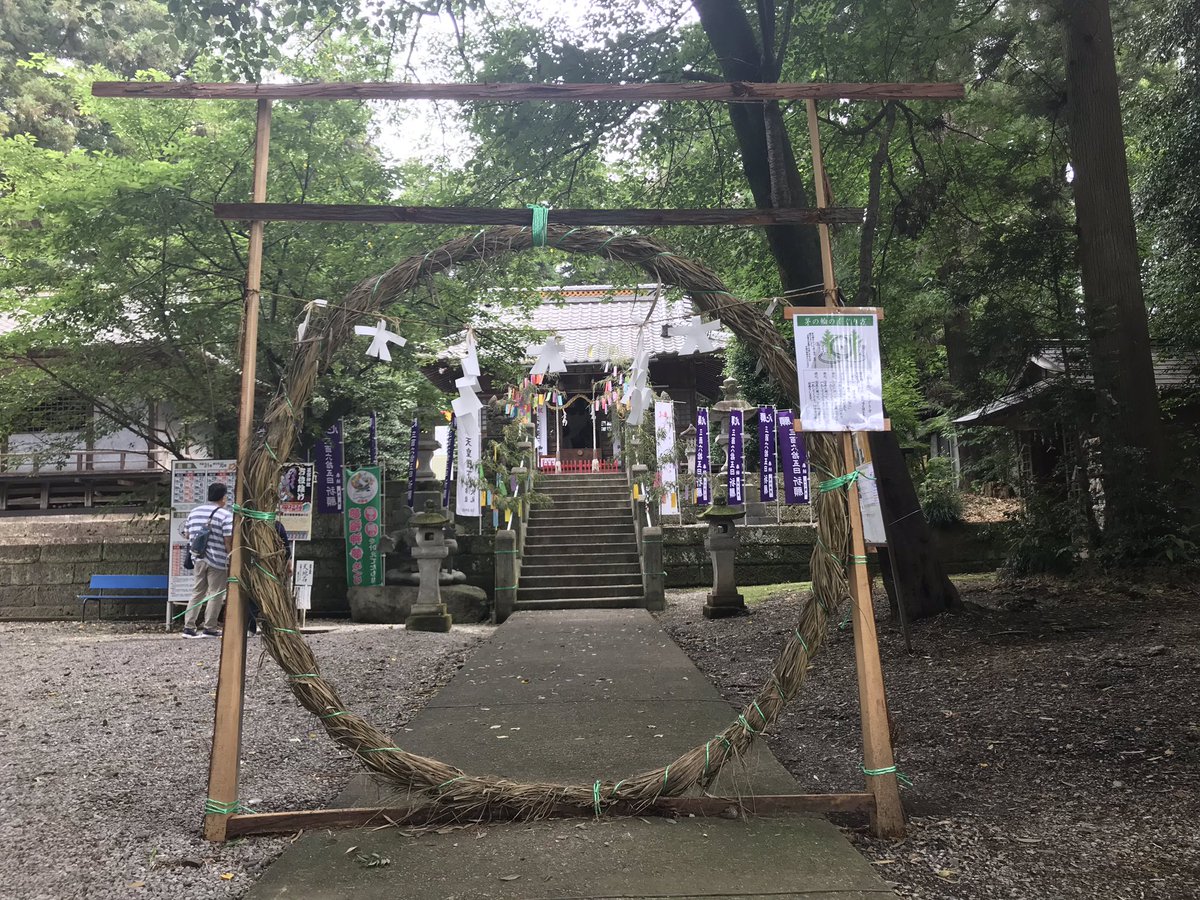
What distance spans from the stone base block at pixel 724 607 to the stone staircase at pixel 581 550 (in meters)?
1.87

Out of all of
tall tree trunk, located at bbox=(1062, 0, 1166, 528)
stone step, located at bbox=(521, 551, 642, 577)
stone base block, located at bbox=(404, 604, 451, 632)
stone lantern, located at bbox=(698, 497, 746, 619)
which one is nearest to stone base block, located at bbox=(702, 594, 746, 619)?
stone lantern, located at bbox=(698, 497, 746, 619)

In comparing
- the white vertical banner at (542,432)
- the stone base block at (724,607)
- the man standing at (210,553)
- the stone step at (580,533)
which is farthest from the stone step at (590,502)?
the man standing at (210,553)

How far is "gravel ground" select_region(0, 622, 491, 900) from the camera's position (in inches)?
122

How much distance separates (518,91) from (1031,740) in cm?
417

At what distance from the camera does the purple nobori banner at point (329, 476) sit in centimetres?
1184

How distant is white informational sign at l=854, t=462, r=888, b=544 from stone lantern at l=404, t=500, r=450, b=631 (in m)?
6.86

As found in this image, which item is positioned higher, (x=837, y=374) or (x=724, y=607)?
(x=837, y=374)

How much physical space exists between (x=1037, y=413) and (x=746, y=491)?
23.2 ft

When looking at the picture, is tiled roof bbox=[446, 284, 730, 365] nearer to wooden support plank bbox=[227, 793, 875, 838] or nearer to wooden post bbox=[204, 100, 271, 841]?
wooden post bbox=[204, 100, 271, 841]

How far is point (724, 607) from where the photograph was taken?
34.6 feet

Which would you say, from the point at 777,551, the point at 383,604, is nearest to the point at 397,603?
the point at 383,604

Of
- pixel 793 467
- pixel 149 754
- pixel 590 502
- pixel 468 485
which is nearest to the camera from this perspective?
pixel 149 754

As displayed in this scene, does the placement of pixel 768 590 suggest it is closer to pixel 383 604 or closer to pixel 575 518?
pixel 575 518

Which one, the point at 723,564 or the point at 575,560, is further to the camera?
the point at 575,560
